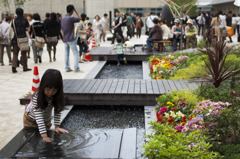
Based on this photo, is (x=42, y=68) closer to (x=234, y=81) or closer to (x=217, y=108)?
(x=234, y=81)

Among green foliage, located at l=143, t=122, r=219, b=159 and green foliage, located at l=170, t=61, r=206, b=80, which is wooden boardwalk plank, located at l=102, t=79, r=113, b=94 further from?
green foliage, located at l=143, t=122, r=219, b=159

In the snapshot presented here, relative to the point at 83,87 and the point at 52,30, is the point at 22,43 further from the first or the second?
the point at 83,87

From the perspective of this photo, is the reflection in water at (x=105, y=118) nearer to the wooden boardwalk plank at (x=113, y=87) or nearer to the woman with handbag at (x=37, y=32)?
the wooden boardwalk plank at (x=113, y=87)

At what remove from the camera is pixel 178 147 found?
3.21 m

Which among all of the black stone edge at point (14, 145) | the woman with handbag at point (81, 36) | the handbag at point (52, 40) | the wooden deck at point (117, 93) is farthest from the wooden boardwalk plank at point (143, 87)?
the handbag at point (52, 40)

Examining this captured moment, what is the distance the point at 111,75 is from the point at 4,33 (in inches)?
169

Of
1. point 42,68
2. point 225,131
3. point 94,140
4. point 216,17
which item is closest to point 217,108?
point 225,131

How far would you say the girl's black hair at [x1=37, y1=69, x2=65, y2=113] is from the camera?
321cm

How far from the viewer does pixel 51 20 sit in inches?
486

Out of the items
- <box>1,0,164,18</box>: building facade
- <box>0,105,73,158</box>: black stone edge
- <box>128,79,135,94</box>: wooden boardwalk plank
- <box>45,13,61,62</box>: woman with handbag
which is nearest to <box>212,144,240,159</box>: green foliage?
<box>0,105,73,158</box>: black stone edge

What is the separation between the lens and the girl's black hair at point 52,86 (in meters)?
3.21

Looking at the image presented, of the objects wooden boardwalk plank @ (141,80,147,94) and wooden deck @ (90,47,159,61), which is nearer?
wooden boardwalk plank @ (141,80,147,94)

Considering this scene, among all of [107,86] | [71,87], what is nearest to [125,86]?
[107,86]

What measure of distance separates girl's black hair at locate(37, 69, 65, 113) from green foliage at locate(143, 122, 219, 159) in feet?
3.47
